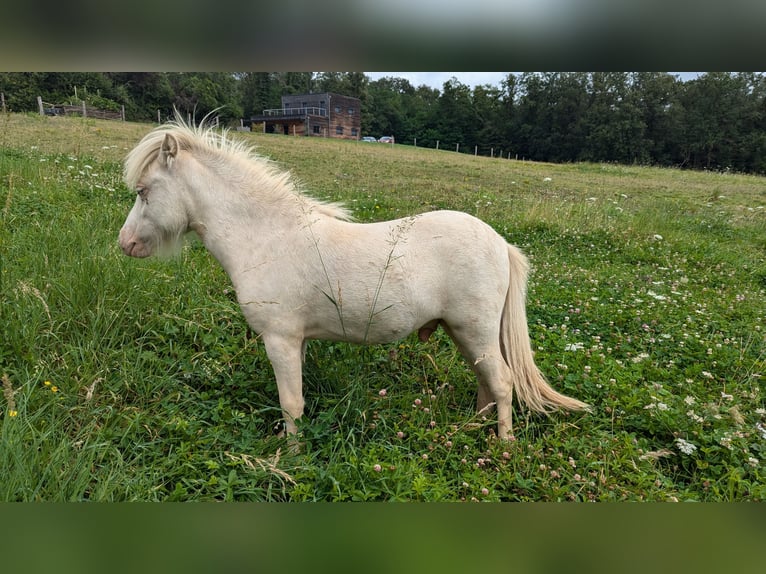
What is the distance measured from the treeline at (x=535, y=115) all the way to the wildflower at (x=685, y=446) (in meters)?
3.50

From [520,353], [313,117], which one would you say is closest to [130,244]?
[520,353]

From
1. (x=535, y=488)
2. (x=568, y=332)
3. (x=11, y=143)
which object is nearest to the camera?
(x=535, y=488)

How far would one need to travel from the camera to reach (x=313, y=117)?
11.9m

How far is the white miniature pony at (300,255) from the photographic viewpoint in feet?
8.88

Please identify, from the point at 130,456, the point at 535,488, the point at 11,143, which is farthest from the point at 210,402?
the point at 11,143

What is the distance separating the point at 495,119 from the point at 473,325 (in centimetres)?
712

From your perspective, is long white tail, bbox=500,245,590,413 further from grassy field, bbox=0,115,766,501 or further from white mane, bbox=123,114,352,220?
white mane, bbox=123,114,352,220

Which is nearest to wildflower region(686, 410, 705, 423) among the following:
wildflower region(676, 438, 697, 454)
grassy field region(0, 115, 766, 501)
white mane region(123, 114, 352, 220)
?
grassy field region(0, 115, 766, 501)

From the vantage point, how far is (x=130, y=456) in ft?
7.99

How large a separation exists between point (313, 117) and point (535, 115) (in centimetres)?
660

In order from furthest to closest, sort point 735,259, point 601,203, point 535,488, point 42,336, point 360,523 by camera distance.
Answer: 1. point 601,203
2. point 735,259
3. point 42,336
4. point 535,488
5. point 360,523

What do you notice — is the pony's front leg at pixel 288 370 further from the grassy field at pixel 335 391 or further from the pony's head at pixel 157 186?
the pony's head at pixel 157 186

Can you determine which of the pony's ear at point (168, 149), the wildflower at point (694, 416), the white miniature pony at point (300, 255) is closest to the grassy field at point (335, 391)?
the wildflower at point (694, 416)

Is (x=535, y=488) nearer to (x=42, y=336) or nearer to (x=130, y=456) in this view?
(x=130, y=456)
